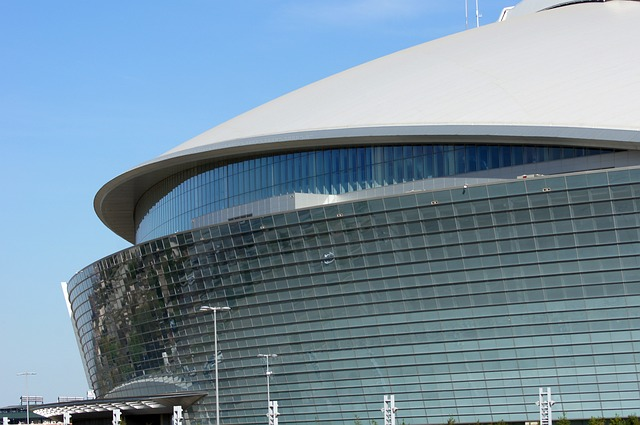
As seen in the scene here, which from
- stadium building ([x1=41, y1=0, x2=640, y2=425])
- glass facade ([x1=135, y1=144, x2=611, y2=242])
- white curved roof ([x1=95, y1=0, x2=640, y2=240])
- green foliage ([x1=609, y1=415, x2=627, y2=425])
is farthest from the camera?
glass facade ([x1=135, y1=144, x2=611, y2=242])

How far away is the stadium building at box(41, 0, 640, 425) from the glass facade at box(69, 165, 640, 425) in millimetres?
105

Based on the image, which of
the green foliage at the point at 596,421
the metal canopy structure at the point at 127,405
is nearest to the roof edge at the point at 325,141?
the green foliage at the point at 596,421

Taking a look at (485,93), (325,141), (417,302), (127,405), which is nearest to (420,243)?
(417,302)

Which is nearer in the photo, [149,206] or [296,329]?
[296,329]

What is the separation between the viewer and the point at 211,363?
230 feet

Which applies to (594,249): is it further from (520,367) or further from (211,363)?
(211,363)

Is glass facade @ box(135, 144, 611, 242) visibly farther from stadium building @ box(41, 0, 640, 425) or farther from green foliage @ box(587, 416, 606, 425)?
green foliage @ box(587, 416, 606, 425)

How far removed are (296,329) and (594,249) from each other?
18.0 meters

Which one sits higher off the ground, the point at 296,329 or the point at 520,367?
the point at 296,329

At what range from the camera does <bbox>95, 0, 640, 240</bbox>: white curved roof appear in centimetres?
5625

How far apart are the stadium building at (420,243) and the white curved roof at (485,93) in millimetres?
166

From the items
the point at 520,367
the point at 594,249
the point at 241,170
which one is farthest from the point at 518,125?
the point at 241,170

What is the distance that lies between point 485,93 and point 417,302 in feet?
37.7

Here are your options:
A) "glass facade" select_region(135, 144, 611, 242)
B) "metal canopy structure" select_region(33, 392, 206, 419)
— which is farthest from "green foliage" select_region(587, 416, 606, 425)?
"metal canopy structure" select_region(33, 392, 206, 419)
